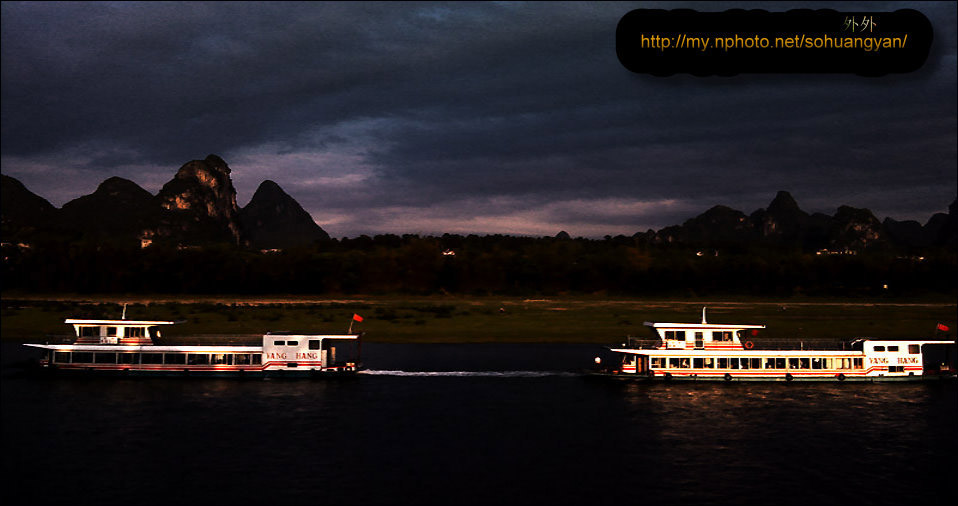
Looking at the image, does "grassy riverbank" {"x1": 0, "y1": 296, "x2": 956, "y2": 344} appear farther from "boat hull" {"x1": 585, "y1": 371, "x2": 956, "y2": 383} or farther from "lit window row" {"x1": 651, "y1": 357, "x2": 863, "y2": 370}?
"lit window row" {"x1": 651, "y1": 357, "x2": 863, "y2": 370}

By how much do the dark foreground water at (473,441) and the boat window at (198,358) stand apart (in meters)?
2.14

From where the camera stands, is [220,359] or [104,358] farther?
[220,359]

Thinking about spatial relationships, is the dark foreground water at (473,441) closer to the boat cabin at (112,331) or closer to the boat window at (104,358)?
the boat window at (104,358)

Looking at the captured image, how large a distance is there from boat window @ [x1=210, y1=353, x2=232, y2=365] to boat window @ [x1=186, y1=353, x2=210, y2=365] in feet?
2.25

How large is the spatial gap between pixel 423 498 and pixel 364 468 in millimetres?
6773

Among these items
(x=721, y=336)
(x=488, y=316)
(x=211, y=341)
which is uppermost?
(x=488, y=316)

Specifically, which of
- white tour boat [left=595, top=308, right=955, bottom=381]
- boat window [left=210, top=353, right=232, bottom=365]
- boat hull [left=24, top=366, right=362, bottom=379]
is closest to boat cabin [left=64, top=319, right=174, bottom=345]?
boat hull [left=24, top=366, right=362, bottom=379]

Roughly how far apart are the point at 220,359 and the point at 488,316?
2647 inches

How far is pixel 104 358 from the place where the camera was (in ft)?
270

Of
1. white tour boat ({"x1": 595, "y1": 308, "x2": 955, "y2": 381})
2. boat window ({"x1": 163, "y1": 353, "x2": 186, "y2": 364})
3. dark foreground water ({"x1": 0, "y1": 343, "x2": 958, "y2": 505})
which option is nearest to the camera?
dark foreground water ({"x1": 0, "y1": 343, "x2": 958, "y2": 505})

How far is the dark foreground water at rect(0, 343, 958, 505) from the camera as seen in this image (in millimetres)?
43875

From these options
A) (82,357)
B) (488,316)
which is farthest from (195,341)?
(488,316)

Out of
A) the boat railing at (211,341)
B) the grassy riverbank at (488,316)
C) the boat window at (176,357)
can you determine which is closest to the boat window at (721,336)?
the grassy riverbank at (488,316)

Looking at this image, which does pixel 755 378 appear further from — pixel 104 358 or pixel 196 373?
pixel 104 358
